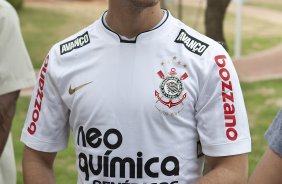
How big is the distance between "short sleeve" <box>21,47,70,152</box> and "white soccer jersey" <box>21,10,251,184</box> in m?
0.03

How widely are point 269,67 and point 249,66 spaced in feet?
1.41

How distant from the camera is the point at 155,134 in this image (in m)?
2.77

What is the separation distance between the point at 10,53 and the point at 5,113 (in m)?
0.31

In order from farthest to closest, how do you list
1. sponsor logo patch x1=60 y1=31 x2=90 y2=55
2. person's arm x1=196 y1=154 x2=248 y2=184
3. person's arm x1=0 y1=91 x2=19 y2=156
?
person's arm x1=0 y1=91 x2=19 y2=156 → sponsor logo patch x1=60 y1=31 x2=90 y2=55 → person's arm x1=196 y1=154 x2=248 y2=184

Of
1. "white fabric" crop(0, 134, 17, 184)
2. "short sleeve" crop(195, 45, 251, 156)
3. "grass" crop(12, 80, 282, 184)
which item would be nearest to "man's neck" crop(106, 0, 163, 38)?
"short sleeve" crop(195, 45, 251, 156)

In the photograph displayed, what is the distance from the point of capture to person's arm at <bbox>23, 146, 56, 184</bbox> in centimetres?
296

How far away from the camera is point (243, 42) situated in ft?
64.1

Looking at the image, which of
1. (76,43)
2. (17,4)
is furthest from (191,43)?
(17,4)

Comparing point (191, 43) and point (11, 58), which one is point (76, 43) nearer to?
point (191, 43)

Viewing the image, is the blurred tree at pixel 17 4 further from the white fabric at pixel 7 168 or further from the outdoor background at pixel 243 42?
the white fabric at pixel 7 168

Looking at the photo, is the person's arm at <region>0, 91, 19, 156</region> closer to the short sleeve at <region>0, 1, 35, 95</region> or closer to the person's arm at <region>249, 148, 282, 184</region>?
the short sleeve at <region>0, 1, 35, 95</region>

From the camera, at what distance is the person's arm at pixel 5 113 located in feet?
12.4

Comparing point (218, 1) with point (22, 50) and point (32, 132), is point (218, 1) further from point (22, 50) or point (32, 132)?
point (32, 132)

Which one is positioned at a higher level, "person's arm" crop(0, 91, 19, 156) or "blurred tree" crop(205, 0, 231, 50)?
"person's arm" crop(0, 91, 19, 156)
